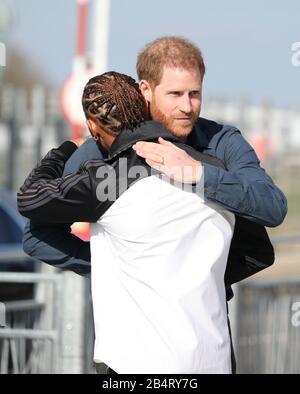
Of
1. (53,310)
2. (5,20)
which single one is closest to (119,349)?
(53,310)

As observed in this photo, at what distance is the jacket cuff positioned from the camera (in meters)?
3.59

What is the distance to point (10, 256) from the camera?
7.57 meters

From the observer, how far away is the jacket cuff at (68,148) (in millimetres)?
3586

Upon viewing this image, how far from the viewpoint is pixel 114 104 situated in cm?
332

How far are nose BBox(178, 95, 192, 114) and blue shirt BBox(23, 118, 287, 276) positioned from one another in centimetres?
19

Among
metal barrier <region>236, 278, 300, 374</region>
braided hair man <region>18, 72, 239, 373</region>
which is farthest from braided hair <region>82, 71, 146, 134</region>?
metal barrier <region>236, 278, 300, 374</region>

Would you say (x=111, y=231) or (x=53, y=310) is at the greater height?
(x=111, y=231)

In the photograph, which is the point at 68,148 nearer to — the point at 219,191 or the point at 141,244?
the point at 141,244

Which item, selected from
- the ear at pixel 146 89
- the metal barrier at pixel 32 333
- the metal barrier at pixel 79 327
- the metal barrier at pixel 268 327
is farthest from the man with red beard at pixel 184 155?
the metal barrier at pixel 268 327

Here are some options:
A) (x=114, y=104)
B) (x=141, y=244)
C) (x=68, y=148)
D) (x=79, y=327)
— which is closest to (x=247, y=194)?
(x=141, y=244)

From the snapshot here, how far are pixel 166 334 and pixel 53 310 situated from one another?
110 inches

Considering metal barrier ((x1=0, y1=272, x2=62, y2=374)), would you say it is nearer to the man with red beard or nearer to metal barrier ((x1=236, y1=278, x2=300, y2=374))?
metal barrier ((x1=236, y1=278, x2=300, y2=374))
